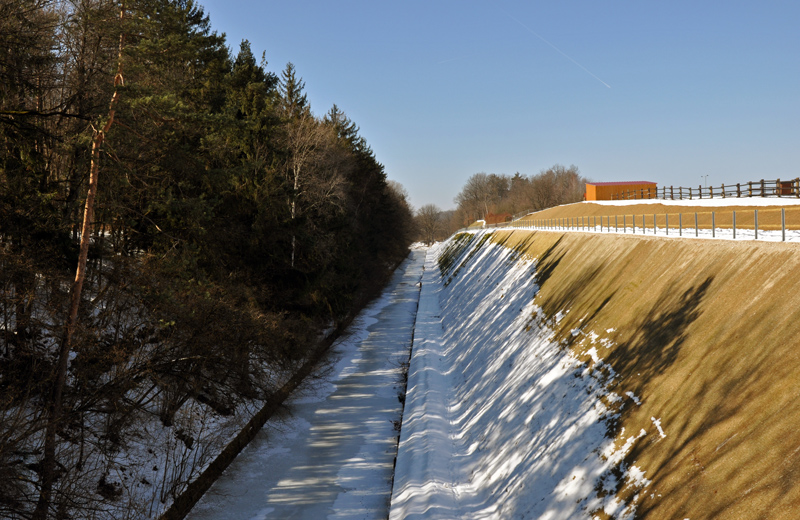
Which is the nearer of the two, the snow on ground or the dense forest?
the snow on ground

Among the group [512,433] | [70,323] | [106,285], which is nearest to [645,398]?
[512,433]

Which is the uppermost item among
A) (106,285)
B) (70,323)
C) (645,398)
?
(106,285)

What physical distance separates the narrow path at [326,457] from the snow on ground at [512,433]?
3.08 feet

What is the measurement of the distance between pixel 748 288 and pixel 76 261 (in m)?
16.3

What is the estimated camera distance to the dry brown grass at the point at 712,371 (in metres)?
7.41

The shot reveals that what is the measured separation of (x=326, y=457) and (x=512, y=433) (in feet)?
21.0

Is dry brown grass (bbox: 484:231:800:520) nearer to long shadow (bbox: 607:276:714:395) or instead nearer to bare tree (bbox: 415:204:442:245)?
long shadow (bbox: 607:276:714:395)

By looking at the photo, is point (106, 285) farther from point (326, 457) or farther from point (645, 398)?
point (645, 398)

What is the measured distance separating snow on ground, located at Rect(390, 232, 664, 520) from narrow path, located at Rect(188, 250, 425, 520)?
0.94 meters

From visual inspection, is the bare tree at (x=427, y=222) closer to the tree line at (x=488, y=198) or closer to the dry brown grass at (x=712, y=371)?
the tree line at (x=488, y=198)

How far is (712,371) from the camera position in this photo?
32.5 feet

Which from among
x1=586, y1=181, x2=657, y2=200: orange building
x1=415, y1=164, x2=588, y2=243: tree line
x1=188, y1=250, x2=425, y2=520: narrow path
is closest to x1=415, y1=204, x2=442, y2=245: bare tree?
x1=415, y1=164, x2=588, y2=243: tree line

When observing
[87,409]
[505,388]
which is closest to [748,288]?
[505,388]

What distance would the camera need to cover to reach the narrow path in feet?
47.2
